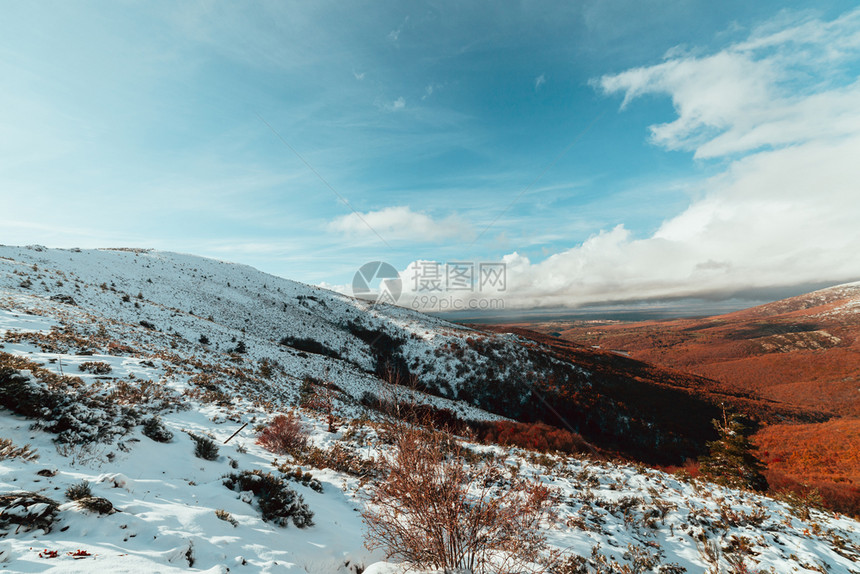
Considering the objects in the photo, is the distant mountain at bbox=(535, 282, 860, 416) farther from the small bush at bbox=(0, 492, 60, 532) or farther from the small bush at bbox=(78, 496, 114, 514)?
the small bush at bbox=(0, 492, 60, 532)

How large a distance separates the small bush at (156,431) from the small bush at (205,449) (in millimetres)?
622

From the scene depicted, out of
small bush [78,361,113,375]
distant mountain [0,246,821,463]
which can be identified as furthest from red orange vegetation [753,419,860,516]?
small bush [78,361,113,375]

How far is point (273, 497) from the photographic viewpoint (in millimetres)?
5941

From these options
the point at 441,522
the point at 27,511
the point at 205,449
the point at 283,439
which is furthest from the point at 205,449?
the point at 441,522

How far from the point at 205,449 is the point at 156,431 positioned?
121 centimetres

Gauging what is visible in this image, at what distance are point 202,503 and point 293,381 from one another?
17.2 meters

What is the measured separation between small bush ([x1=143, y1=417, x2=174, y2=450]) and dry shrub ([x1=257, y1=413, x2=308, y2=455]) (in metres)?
2.70

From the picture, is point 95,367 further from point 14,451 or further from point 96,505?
point 96,505

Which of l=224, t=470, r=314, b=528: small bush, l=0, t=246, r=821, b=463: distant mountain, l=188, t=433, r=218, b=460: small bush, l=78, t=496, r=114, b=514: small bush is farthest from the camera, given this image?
l=0, t=246, r=821, b=463: distant mountain

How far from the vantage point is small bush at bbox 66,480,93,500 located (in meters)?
3.98

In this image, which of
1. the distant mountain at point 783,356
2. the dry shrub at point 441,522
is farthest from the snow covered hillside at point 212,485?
the distant mountain at point 783,356

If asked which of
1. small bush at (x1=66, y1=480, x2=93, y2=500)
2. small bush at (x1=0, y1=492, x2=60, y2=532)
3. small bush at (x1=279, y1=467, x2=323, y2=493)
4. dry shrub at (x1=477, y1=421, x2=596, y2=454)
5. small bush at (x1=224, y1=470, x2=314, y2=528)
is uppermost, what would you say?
small bush at (x1=0, y1=492, x2=60, y2=532)

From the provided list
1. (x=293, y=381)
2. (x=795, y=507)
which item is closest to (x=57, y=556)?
(x=795, y=507)

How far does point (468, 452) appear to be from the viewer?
11102mm
